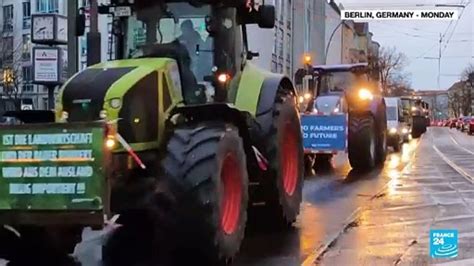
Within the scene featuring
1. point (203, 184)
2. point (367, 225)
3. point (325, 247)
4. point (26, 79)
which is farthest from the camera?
point (26, 79)

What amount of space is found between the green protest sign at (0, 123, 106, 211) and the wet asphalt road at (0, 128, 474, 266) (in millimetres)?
1455

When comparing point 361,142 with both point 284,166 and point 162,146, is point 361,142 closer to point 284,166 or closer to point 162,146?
point 284,166

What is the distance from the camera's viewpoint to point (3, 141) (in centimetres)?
739

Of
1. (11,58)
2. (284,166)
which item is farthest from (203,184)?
(11,58)

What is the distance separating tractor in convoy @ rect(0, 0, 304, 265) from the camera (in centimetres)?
718

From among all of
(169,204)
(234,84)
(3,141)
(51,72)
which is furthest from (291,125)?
(51,72)

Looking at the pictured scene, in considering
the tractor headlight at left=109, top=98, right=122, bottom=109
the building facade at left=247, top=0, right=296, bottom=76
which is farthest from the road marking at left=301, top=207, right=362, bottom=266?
the building facade at left=247, top=0, right=296, bottom=76

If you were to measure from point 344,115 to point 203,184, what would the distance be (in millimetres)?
12612

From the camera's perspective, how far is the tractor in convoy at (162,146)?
7.18 meters

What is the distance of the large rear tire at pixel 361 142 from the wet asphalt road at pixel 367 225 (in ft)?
5.62

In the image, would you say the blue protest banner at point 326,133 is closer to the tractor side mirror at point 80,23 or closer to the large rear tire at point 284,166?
the large rear tire at point 284,166

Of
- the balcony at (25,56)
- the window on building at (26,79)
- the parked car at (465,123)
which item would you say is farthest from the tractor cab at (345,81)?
the balcony at (25,56)

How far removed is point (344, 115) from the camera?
1978 centimetres

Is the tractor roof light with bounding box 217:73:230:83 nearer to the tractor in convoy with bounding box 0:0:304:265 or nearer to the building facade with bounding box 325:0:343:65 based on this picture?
the tractor in convoy with bounding box 0:0:304:265
